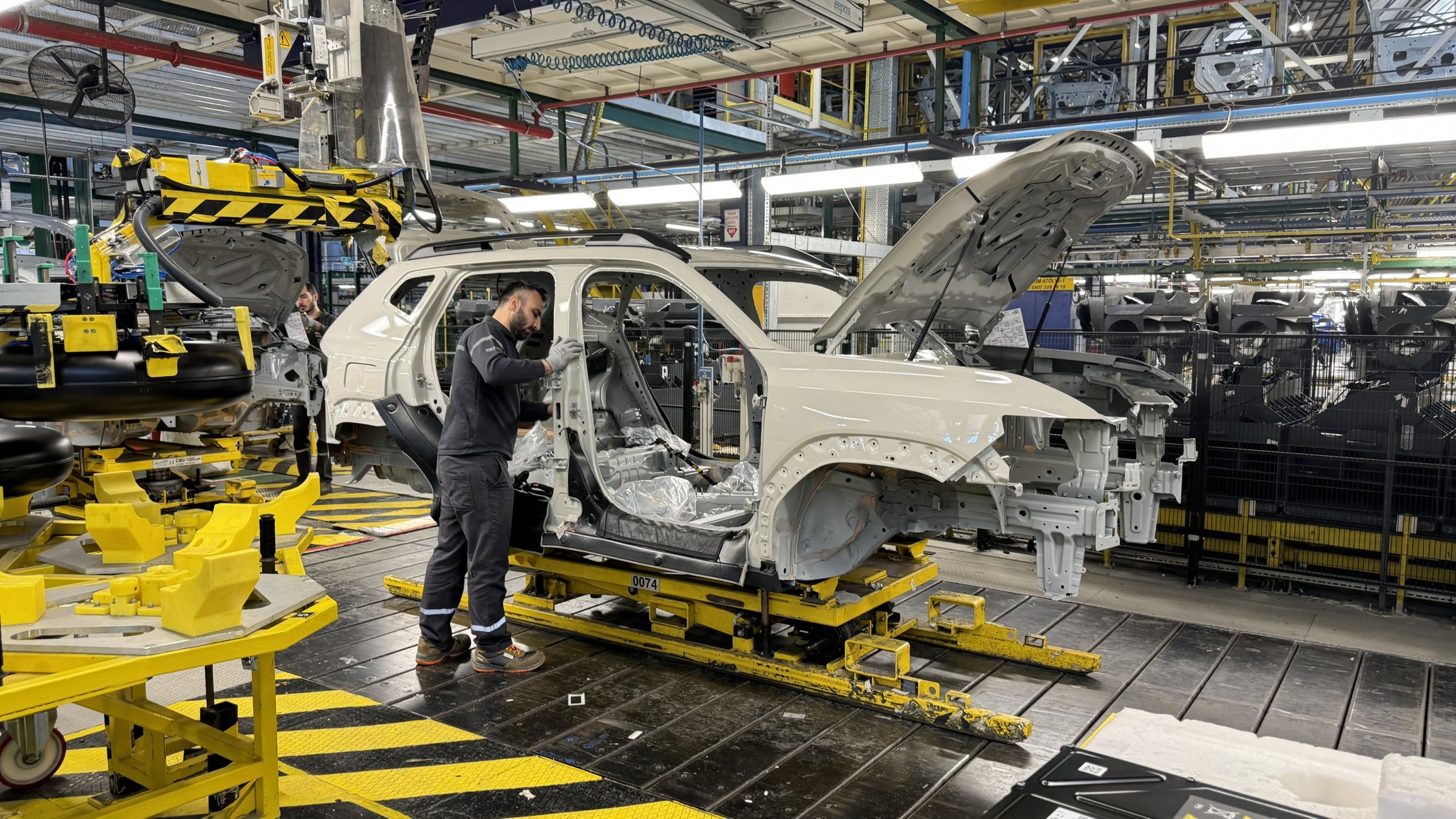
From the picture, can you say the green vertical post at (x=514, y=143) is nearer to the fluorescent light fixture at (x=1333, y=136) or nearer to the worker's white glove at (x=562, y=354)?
the worker's white glove at (x=562, y=354)

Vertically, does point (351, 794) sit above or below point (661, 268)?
below

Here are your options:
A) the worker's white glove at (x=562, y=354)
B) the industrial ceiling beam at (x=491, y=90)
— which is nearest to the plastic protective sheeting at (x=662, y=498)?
the worker's white glove at (x=562, y=354)

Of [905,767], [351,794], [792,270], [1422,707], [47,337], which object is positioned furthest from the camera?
[792,270]

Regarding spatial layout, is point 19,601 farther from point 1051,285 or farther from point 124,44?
point 1051,285

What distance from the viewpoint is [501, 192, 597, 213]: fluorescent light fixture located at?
9.53 meters

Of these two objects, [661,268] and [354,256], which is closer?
[661,268]

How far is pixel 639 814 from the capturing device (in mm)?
3283

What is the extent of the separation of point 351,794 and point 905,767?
79.9 inches

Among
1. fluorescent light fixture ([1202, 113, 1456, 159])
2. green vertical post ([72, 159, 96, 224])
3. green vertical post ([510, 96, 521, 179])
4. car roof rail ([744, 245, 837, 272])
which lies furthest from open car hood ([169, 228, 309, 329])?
green vertical post ([72, 159, 96, 224])

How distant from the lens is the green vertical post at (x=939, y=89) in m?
8.48

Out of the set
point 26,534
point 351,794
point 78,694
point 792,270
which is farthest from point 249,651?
point 792,270

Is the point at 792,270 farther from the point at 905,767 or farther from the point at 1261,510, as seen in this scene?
the point at 1261,510

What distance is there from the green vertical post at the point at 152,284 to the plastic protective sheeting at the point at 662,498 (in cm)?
235

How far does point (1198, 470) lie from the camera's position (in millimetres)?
6500
